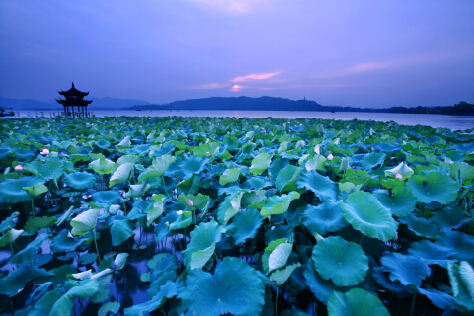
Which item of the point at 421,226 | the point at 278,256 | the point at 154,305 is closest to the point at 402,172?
the point at 421,226

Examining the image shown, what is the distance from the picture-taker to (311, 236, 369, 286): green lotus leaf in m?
0.94

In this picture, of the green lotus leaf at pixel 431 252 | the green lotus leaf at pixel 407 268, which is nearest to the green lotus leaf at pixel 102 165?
the green lotus leaf at pixel 407 268

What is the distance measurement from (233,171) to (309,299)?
1.04 metres

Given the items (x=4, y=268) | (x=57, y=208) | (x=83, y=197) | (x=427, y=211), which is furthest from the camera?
(x=83, y=197)

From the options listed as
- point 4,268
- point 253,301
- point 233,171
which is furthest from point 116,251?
point 253,301

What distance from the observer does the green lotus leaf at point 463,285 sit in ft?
2.51

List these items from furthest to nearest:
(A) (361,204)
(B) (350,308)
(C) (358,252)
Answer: (A) (361,204) < (C) (358,252) < (B) (350,308)

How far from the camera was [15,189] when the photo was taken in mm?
1979

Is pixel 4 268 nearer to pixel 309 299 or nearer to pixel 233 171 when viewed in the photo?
pixel 233 171

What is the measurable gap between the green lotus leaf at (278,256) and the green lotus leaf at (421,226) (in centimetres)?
84

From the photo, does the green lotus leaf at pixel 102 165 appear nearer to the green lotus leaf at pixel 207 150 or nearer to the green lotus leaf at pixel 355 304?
the green lotus leaf at pixel 207 150

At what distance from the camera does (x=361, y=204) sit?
1.25m

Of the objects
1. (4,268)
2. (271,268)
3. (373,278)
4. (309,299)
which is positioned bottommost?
(4,268)

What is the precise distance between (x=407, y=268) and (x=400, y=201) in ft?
1.72
